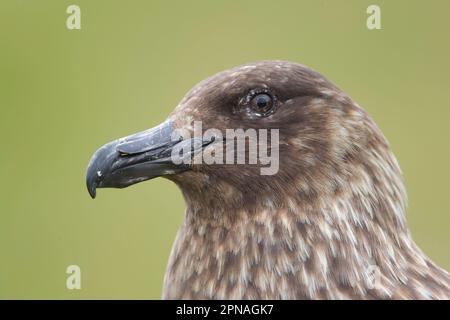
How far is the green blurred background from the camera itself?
8.90 meters

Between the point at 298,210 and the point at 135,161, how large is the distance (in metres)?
0.61

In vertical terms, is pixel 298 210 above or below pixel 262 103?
below

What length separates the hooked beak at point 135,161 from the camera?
4000 mm

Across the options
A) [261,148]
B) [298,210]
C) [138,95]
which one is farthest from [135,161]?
[138,95]

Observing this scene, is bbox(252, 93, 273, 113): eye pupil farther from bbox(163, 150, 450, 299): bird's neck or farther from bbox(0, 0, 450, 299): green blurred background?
bbox(0, 0, 450, 299): green blurred background

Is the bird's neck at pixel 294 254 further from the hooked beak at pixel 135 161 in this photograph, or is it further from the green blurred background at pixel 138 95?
the green blurred background at pixel 138 95

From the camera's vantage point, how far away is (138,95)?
10.2 metres

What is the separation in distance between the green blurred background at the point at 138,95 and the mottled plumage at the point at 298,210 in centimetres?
435

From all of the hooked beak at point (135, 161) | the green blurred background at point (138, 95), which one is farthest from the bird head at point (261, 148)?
the green blurred background at point (138, 95)

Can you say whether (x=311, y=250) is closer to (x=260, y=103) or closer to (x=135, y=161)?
(x=260, y=103)

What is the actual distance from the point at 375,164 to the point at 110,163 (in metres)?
0.95

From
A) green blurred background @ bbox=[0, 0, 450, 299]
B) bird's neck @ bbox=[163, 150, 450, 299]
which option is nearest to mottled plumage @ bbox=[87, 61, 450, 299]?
bird's neck @ bbox=[163, 150, 450, 299]

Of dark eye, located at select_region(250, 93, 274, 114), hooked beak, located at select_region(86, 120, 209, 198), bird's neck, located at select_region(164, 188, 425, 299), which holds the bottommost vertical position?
bird's neck, located at select_region(164, 188, 425, 299)

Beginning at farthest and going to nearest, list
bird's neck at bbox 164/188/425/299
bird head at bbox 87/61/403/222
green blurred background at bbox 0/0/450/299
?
green blurred background at bbox 0/0/450/299 → bird head at bbox 87/61/403/222 → bird's neck at bbox 164/188/425/299
